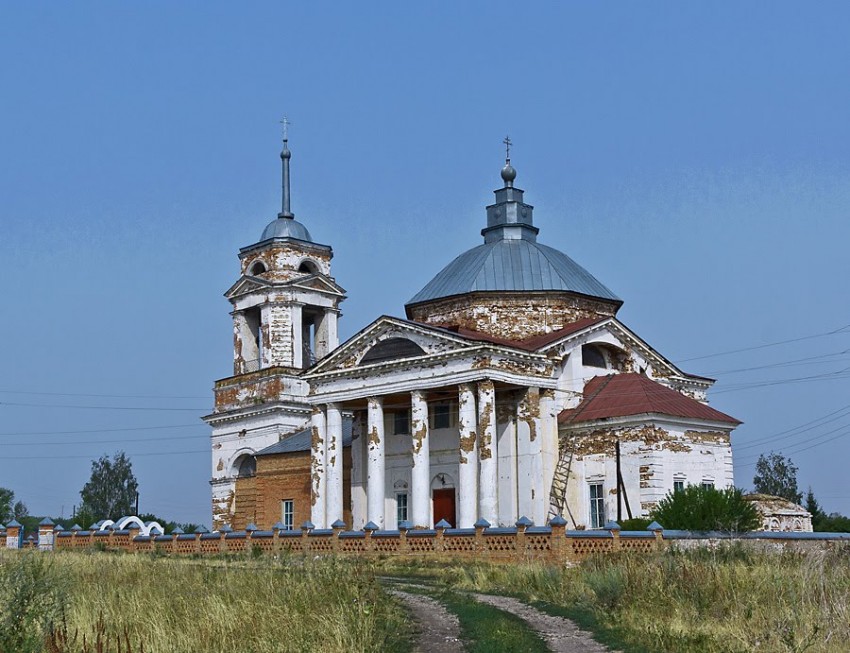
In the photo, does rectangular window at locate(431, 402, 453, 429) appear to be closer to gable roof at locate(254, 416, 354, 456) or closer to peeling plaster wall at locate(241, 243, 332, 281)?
gable roof at locate(254, 416, 354, 456)

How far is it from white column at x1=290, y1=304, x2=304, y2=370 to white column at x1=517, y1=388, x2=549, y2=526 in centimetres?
1565

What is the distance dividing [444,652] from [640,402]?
22191 mm

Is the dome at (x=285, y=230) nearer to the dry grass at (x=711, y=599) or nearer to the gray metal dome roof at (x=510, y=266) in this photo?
the gray metal dome roof at (x=510, y=266)

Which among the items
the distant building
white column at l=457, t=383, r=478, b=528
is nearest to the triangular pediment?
white column at l=457, t=383, r=478, b=528

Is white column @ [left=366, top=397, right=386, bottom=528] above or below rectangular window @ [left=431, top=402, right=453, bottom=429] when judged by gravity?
below

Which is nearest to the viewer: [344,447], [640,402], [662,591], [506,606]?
[662,591]

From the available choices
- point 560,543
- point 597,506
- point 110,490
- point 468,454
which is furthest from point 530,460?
point 110,490

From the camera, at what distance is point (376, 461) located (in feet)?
121

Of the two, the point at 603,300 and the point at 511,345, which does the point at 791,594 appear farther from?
the point at 603,300

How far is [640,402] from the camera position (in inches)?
1337

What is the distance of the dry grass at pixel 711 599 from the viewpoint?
12.3m

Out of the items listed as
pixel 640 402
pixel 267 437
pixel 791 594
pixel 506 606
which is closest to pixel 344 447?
pixel 267 437

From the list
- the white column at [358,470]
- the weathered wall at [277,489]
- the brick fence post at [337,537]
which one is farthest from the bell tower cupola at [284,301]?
the brick fence post at [337,537]

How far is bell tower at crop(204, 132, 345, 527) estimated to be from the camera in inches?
1911
